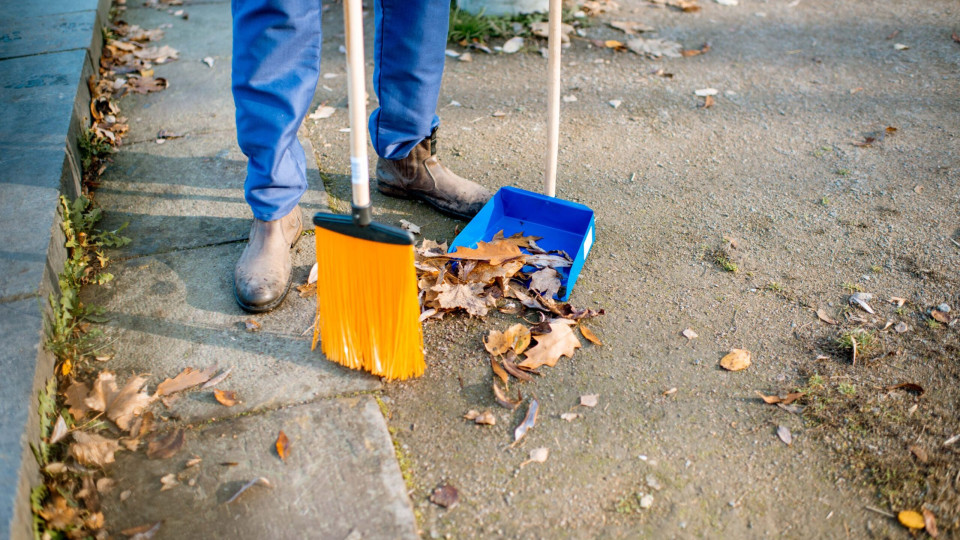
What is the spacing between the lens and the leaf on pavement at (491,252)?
7.81 ft

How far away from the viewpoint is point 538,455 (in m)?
1.81

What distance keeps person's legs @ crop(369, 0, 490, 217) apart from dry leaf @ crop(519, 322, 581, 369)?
741mm

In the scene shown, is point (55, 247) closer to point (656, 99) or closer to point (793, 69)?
point (656, 99)

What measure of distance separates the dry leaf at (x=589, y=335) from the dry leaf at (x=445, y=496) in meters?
0.69

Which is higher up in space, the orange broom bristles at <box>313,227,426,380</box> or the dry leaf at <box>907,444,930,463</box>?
the orange broom bristles at <box>313,227,426,380</box>

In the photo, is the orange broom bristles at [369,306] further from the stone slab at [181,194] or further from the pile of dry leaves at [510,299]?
the stone slab at [181,194]

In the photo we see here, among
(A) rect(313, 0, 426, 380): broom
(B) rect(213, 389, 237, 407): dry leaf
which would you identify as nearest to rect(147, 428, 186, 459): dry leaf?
(B) rect(213, 389, 237, 407): dry leaf

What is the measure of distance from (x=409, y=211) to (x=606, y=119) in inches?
50.4

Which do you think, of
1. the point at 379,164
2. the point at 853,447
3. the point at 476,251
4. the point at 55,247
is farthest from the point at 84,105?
the point at 853,447

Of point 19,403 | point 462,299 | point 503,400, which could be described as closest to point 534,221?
point 462,299

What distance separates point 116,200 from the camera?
2.83 metres

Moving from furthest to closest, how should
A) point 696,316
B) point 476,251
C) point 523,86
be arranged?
point 523,86, point 476,251, point 696,316

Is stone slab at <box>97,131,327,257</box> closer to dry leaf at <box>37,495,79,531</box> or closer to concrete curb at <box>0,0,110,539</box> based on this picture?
concrete curb at <box>0,0,110,539</box>

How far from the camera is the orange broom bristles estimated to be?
181 cm
